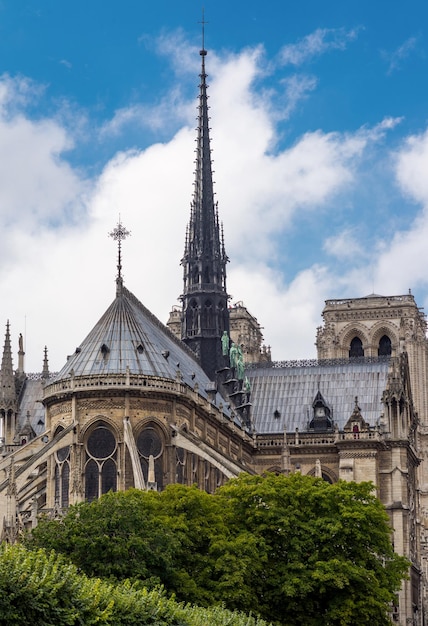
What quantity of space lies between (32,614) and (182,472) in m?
51.2

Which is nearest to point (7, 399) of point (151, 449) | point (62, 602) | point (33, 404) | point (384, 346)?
point (33, 404)

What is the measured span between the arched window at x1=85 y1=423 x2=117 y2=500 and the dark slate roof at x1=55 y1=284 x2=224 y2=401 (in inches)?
151

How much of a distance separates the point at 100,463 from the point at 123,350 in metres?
7.74

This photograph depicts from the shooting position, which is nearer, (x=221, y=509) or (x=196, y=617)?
(x=196, y=617)

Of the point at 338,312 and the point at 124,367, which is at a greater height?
the point at 338,312

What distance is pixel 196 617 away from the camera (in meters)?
56.2

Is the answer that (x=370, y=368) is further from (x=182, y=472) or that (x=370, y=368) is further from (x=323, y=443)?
→ (x=182, y=472)

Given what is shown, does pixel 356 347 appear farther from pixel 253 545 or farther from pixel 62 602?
pixel 62 602

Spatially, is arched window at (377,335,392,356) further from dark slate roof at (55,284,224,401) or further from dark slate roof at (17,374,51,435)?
dark slate roof at (55,284,224,401)

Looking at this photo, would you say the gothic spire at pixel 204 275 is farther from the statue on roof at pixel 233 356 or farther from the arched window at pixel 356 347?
the arched window at pixel 356 347

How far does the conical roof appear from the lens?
96.6 meters

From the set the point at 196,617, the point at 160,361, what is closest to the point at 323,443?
the point at 160,361

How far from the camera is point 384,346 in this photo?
521 feet

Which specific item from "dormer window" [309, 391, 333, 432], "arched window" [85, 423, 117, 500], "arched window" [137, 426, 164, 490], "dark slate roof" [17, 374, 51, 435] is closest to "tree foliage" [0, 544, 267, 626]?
"arched window" [85, 423, 117, 500]
